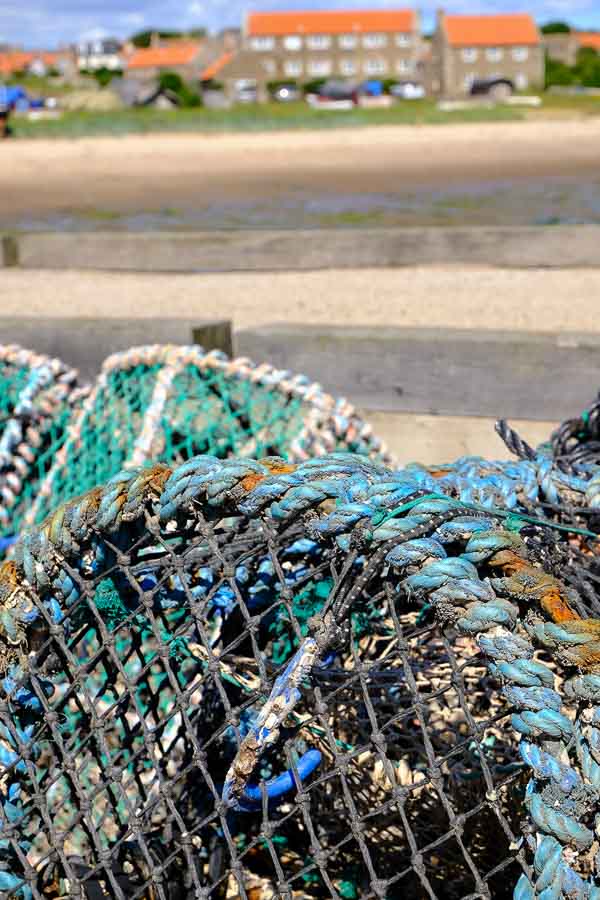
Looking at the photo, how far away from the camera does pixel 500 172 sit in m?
22.1

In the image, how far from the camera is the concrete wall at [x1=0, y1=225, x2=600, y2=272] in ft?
21.4

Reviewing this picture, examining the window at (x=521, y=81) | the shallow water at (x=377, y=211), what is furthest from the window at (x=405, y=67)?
the shallow water at (x=377, y=211)

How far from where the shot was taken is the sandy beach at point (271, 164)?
1964 cm

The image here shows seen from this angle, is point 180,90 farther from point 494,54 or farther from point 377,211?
point 377,211

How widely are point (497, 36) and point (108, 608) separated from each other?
91670mm

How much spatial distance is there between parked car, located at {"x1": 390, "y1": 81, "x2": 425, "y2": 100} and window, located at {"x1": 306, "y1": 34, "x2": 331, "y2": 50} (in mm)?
16442

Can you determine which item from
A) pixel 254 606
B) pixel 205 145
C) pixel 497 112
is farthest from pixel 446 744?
pixel 497 112

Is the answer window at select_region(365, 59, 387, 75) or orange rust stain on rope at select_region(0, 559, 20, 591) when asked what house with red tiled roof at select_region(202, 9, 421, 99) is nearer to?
window at select_region(365, 59, 387, 75)

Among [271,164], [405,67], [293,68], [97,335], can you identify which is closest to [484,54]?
[405,67]

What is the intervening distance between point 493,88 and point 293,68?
84.2 ft

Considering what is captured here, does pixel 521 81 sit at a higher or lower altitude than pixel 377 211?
higher

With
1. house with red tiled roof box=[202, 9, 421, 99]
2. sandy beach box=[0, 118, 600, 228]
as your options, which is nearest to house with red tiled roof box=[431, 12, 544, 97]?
house with red tiled roof box=[202, 9, 421, 99]

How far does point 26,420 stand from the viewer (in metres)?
3.75

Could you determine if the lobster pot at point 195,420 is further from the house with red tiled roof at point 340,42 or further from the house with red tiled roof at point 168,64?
the house with red tiled roof at point 340,42
